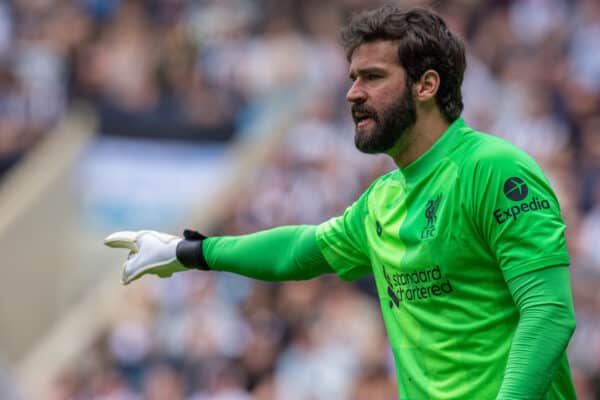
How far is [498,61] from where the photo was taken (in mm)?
12227

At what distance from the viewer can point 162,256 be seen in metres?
4.48

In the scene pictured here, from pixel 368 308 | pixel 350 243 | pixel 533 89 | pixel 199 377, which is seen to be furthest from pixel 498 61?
pixel 350 243

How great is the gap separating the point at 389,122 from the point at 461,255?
56cm

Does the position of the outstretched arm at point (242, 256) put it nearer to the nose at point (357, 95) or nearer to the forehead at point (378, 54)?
the nose at point (357, 95)

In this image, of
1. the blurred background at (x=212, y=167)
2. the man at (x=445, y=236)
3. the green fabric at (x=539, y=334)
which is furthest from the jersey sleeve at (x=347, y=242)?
the blurred background at (x=212, y=167)

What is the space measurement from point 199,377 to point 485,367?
291 inches

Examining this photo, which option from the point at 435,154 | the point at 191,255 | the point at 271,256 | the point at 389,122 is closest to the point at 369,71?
the point at 389,122

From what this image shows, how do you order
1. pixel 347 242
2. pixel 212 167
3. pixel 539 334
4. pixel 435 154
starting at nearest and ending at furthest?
pixel 539 334 → pixel 435 154 → pixel 347 242 → pixel 212 167

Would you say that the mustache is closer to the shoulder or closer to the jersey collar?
the jersey collar

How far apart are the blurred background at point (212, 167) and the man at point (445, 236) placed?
5011mm

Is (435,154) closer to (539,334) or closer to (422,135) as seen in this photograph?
(422,135)

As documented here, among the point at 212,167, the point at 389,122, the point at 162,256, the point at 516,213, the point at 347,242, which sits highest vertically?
the point at 212,167

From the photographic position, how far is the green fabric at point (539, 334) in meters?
3.37

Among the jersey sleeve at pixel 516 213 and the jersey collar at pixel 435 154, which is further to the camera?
the jersey collar at pixel 435 154
